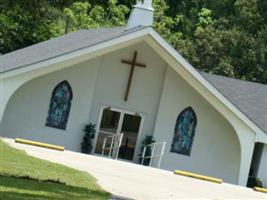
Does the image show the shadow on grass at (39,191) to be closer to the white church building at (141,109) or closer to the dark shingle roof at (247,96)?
the white church building at (141,109)

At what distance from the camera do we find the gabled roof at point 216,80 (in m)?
27.0

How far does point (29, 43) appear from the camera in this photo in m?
50.0

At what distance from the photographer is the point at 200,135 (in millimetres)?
29656

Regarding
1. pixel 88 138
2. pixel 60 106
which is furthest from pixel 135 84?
pixel 60 106

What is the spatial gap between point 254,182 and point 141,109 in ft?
17.0

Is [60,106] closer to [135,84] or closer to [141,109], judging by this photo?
[135,84]

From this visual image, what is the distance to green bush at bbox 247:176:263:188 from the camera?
94.0 ft

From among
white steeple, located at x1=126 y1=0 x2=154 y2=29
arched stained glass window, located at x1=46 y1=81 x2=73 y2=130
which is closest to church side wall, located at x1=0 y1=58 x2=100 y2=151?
arched stained glass window, located at x1=46 y1=81 x2=73 y2=130

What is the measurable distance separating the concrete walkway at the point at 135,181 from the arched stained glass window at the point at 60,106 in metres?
4.42

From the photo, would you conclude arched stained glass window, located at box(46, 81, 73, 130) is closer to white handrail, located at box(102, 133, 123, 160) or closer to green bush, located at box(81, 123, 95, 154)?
green bush, located at box(81, 123, 95, 154)

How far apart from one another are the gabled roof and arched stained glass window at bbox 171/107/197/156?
1577 millimetres

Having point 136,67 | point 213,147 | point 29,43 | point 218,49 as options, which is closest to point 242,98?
point 213,147

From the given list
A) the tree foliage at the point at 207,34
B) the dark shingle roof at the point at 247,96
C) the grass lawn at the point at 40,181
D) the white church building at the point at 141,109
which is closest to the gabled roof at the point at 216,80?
the dark shingle roof at the point at 247,96

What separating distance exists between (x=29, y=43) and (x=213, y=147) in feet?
76.7
